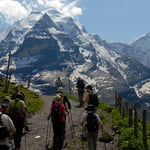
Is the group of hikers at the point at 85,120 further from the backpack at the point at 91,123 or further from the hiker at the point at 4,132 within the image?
the hiker at the point at 4,132

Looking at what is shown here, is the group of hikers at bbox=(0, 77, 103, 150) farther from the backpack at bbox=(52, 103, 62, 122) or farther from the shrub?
the shrub

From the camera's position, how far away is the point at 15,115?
13.1 metres

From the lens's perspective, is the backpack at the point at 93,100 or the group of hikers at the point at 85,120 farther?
the backpack at the point at 93,100

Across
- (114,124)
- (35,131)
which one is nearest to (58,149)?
(35,131)

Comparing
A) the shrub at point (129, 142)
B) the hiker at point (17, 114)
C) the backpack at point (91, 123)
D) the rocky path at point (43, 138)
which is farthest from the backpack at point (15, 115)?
the shrub at point (129, 142)

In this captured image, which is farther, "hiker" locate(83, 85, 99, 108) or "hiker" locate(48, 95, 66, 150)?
"hiker" locate(83, 85, 99, 108)

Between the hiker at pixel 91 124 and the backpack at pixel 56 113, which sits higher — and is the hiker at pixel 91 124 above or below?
below

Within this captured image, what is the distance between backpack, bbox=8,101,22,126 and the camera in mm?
13102

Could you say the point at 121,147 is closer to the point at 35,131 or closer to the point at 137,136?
the point at 137,136

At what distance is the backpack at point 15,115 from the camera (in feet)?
43.0

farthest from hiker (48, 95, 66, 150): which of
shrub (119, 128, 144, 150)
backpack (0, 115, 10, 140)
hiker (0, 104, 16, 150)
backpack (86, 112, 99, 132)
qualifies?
backpack (0, 115, 10, 140)

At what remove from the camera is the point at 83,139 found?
16.9 m

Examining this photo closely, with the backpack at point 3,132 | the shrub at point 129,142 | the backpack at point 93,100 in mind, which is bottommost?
the shrub at point 129,142

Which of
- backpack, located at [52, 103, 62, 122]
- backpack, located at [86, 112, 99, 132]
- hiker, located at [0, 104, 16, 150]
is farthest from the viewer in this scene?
backpack, located at [52, 103, 62, 122]
